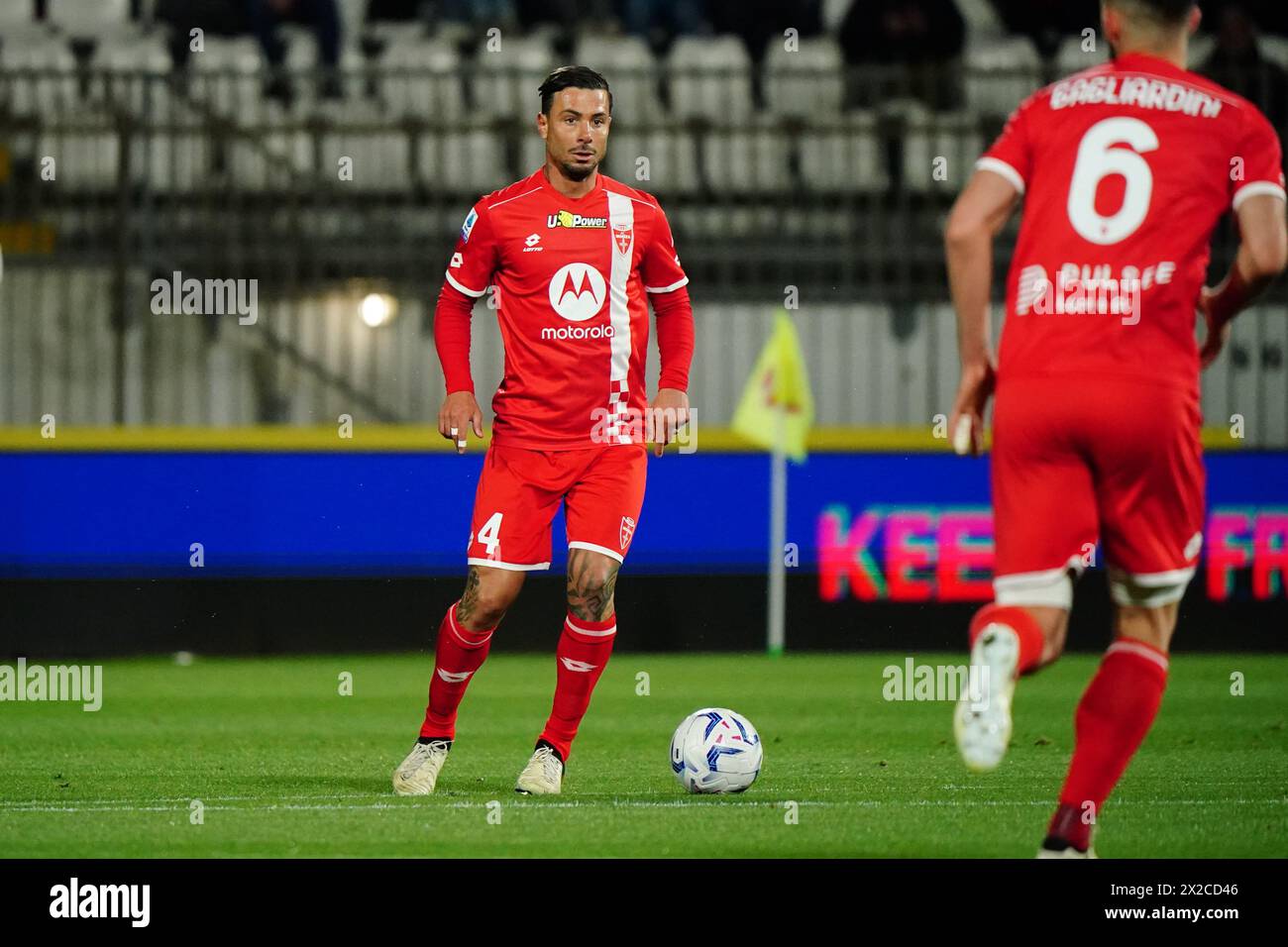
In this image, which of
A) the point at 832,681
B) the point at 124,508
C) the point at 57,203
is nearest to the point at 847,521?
the point at 832,681

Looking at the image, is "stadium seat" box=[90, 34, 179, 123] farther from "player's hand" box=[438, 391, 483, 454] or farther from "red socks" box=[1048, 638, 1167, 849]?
"red socks" box=[1048, 638, 1167, 849]

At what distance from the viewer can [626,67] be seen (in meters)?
15.4

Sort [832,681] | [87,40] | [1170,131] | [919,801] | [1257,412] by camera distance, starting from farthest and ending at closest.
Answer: [87,40]
[1257,412]
[832,681]
[919,801]
[1170,131]

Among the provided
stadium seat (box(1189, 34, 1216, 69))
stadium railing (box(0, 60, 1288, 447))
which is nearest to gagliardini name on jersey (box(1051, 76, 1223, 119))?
stadium railing (box(0, 60, 1288, 447))

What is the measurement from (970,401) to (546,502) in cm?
223

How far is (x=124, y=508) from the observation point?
40.7 feet

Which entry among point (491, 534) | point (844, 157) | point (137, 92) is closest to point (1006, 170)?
point (491, 534)

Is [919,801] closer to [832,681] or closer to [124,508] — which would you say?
[832,681]

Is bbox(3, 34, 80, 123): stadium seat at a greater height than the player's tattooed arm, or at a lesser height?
greater

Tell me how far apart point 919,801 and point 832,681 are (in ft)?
15.3

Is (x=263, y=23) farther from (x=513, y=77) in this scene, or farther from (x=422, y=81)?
(x=513, y=77)

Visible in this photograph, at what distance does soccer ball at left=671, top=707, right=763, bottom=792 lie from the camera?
641 centimetres

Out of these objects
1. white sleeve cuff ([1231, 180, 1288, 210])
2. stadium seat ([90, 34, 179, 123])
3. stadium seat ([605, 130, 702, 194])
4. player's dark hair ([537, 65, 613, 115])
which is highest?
stadium seat ([90, 34, 179, 123])

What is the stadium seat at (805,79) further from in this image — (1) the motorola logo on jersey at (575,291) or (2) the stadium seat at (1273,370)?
(1) the motorola logo on jersey at (575,291)
